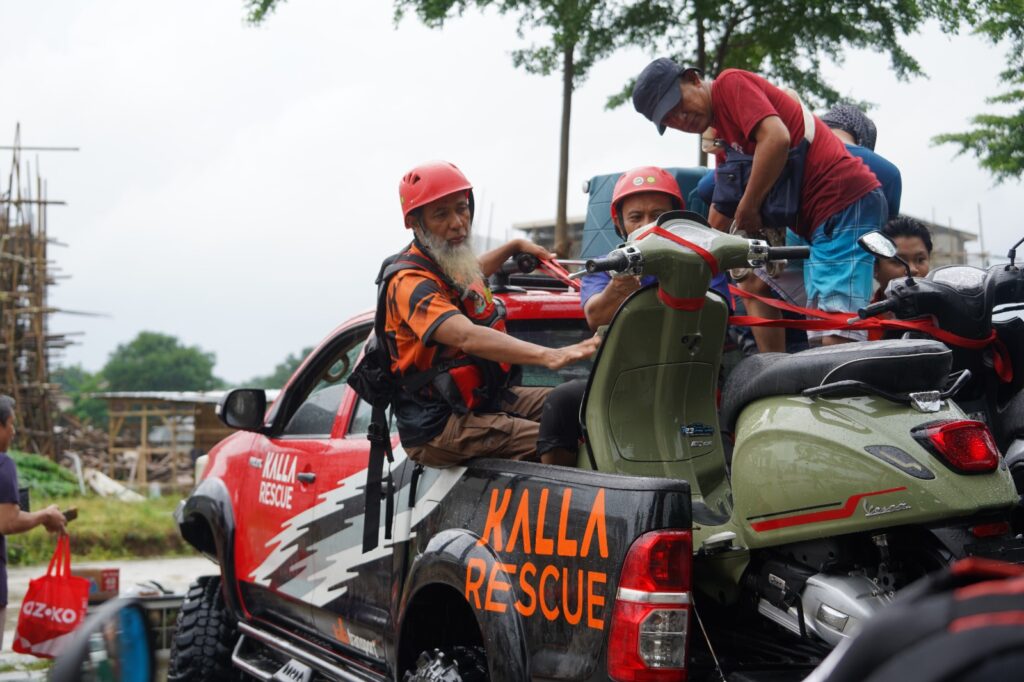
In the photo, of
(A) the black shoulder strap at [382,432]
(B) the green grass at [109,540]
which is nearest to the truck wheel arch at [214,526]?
(A) the black shoulder strap at [382,432]

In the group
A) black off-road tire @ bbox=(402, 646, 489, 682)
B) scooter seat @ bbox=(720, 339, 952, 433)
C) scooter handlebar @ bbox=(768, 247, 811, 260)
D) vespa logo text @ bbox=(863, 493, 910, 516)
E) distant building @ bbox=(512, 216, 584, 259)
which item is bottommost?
black off-road tire @ bbox=(402, 646, 489, 682)

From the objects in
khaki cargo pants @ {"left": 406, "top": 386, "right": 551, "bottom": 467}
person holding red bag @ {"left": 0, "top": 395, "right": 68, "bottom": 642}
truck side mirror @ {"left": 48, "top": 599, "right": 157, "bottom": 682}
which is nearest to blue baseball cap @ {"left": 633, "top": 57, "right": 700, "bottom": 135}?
khaki cargo pants @ {"left": 406, "top": 386, "right": 551, "bottom": 467}

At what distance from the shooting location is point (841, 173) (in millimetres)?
4570

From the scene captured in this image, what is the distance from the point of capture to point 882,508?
272cm

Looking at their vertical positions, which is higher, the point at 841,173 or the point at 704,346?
the point at 841,173

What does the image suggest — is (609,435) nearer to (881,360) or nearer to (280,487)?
(881,360)

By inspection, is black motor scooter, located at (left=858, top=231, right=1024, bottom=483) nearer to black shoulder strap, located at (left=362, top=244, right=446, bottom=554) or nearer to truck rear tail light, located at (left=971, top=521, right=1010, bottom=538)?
truck rear tail light, located at (left=971, top=521, right=1010, bottom=538)

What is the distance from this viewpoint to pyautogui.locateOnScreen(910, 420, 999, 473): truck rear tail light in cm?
273

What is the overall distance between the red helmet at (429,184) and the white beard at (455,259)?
11cm

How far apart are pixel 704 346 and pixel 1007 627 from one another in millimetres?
2068

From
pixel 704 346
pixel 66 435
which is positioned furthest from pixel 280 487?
pixel 66 435

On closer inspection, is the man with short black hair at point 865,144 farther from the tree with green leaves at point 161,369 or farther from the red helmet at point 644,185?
the tree with green leaves at point 161,369

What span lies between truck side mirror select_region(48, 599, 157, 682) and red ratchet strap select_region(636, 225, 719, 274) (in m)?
1.68

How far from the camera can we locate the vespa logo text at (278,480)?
502 cm
